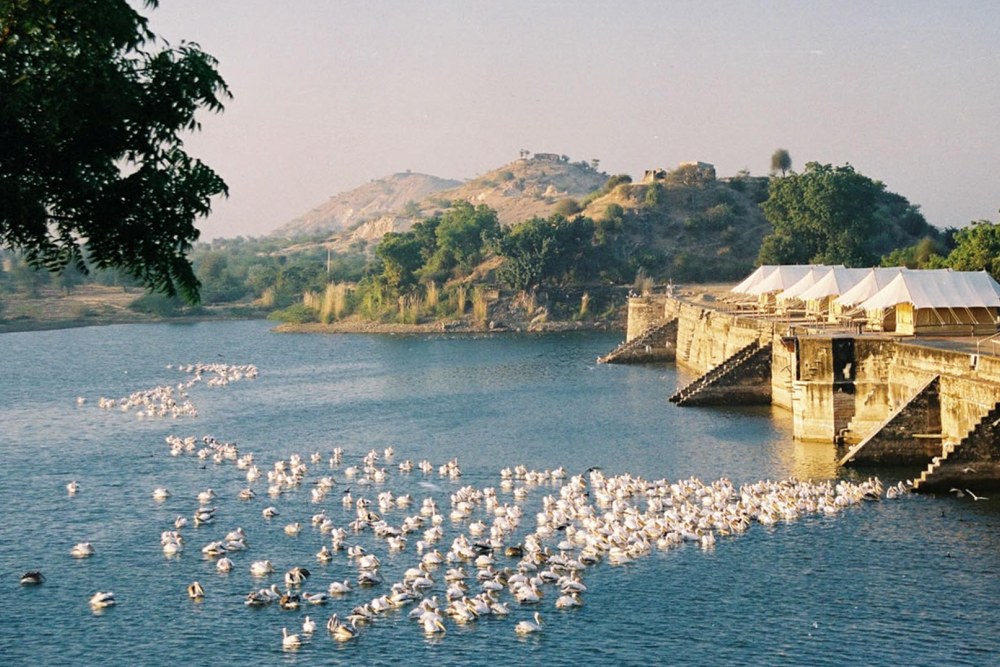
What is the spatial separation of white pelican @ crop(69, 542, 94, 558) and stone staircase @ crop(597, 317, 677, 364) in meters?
68.1

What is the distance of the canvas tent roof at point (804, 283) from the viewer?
8444cm

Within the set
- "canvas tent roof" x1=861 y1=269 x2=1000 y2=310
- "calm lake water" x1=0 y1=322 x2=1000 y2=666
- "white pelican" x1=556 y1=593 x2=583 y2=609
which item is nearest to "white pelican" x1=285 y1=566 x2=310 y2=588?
"calm lake water" x1=0 y1=322 x2=1000 y2=666

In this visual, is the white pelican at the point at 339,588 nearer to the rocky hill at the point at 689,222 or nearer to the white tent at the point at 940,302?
the white tent at the point at 940,302

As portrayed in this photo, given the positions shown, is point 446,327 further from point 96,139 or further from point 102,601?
point 96,139

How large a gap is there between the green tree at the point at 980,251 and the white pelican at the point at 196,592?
6058cm

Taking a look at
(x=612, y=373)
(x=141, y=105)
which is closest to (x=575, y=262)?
(x=612, y=373)

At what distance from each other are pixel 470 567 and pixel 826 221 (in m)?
103

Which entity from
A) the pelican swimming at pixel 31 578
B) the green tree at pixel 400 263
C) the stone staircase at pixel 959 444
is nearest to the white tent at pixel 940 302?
the stone staircase at pixel 959 444

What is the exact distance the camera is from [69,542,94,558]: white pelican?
40.9 metres

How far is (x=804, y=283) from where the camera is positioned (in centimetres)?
8550

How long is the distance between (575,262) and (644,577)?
11951 cm

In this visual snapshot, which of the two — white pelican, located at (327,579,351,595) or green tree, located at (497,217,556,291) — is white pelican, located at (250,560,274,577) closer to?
white pelican, located at (327,579,351,595)

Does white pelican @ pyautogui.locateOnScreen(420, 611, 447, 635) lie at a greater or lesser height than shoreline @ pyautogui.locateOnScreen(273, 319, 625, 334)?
lesser

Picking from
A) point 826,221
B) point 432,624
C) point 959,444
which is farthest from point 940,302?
point 826,221
